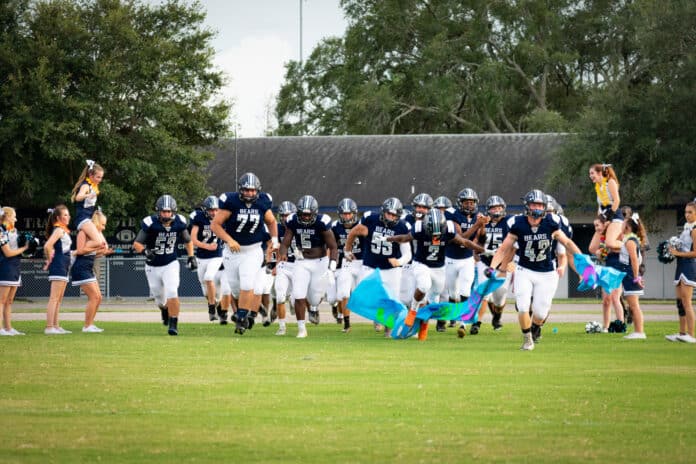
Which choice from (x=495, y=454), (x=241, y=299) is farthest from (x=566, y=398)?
(x=241, y=299)

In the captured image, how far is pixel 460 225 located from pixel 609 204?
10.1 feet

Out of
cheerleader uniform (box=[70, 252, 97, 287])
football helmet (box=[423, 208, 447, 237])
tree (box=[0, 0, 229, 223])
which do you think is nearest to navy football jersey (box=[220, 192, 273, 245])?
cheerleader uniform (box=[70, 252, 97, 287])

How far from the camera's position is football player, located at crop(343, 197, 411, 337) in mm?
22094

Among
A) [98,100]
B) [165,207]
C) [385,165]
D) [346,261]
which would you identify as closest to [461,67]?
[385,165]

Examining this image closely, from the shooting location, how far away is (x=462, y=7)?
64688mm

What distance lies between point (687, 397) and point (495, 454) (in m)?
4.13

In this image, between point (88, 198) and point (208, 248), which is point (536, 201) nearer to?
point (88, 198)

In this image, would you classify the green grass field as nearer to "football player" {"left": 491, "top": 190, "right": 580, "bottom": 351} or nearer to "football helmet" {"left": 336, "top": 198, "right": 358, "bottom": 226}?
"football player" {"left": 491, "top": 190, "right": 580, "bottom": 351}

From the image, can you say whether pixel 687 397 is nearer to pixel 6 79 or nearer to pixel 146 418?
pixel 146 418

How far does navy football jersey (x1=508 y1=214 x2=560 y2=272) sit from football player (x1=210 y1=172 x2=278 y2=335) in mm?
4424

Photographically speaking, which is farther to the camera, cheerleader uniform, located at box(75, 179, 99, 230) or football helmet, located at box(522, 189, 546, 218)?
cheerleader uniform, located at box(75, 179, 99, 230)

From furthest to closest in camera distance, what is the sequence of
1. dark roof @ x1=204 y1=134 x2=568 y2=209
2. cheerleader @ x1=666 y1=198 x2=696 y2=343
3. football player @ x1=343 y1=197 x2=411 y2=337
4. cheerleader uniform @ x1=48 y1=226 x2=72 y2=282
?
dark roof @ x1=204 y1=134 x2=568 y2=209, football player @ x1=343 y1=197 x2=411 y2=337, cheerleader uniform @ x1=48 y1=226 x2=72 y2=282, cheerleader @ x1=666 y1=198 x2=696 y2=343

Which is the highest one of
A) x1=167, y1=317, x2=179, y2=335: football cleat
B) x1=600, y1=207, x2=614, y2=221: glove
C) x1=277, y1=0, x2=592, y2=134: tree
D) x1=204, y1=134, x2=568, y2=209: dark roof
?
x1=277, y1=0, x2=592, y2=134: tree

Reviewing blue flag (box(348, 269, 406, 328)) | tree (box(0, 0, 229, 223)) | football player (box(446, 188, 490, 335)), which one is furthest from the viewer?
tree (box(0, 0, 229, 223))
